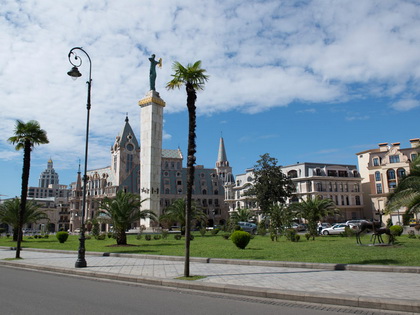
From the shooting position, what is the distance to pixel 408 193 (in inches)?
787

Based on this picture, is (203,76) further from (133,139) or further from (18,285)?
(133,139)

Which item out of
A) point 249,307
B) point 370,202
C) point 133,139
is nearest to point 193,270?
point 249,307

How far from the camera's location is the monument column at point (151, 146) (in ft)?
187

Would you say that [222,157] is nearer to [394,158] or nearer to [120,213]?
[394,158]

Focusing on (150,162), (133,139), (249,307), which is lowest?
(249,307)

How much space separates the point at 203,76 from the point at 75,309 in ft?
29.0

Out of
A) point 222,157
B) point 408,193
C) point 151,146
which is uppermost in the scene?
point 222,157

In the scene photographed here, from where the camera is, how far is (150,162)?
5738cm

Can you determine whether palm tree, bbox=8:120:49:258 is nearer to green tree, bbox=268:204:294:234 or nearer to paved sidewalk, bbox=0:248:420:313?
paved sidewalk, bbox=0:248:420:313

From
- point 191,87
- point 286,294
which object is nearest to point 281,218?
point 191,87

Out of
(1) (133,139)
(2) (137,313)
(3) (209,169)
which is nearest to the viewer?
(2) (137,313)

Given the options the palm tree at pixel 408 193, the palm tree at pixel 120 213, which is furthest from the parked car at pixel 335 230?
the palm tree at pixel 120 213

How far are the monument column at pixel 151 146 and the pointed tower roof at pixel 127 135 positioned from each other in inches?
1902

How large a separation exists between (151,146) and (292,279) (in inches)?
1923
